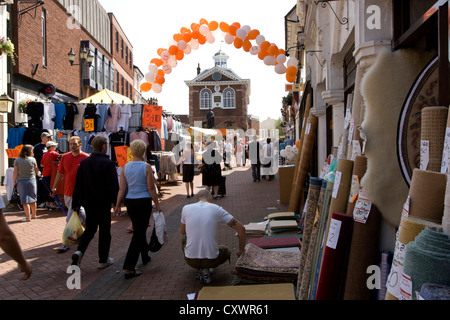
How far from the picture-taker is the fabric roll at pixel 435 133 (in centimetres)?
201

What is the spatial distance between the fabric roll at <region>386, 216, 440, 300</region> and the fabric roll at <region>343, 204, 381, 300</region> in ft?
2.37

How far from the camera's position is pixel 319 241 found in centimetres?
335

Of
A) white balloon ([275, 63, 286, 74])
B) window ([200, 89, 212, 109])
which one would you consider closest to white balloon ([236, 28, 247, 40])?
white balloon ([275, 63, 286, 74])

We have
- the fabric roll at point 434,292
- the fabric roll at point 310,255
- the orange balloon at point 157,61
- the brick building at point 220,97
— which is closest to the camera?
the fabric roll at point 434,292

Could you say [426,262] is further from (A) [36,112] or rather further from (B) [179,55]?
(A) [36,112]

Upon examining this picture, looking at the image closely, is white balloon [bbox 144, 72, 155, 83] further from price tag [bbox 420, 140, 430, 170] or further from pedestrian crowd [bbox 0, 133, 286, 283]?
price tag [bbox 420, 140, 430, 170]

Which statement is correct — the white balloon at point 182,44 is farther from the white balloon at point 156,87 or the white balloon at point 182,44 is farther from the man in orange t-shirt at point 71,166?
the man in orange t-shirt at point 71,166

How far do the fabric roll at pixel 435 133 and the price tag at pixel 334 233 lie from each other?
0.84 meters

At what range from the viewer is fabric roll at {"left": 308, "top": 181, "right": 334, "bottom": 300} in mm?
3264

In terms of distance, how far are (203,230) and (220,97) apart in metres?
56.1

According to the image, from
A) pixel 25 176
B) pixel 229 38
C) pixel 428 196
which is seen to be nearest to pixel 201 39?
pixel 229 38

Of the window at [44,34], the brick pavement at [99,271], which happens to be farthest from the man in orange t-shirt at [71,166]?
the window at [44,34]

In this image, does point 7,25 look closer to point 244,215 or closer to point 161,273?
point 244,215
